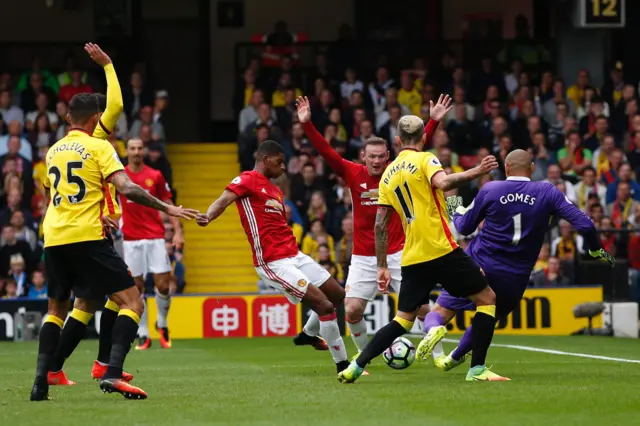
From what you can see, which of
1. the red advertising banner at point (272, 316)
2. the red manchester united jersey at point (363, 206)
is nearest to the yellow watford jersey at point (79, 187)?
the red manchester united jersey at point (363, 206)

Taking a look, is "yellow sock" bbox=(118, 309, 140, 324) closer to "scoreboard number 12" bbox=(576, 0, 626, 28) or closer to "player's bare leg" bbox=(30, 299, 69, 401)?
"player's bare leg" bbox=(30, 299, 69, 401)

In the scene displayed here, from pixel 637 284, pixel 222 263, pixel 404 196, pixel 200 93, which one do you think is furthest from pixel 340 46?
pixel 404 196

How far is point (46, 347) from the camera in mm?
10484

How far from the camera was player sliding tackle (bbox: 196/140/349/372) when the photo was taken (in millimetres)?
12297

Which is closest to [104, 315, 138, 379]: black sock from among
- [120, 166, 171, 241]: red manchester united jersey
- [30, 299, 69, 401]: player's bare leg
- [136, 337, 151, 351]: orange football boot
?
[30, 299, 69, 401]: player's bare leg

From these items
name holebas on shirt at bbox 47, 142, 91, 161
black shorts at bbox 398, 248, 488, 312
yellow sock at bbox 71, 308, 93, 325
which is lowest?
yellow sock at bbox 71, 308, 93, 325

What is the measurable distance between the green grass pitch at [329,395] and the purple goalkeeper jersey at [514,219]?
102cm

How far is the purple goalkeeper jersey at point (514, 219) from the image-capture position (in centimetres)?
1146

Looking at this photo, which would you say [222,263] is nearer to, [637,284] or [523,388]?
[637,284]

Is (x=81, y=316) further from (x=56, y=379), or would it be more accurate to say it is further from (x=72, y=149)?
(x=72, y=149)

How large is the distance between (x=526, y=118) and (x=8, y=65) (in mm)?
10175

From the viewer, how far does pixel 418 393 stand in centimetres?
1007

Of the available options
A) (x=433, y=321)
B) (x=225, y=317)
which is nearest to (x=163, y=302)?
(x=225, y=317)

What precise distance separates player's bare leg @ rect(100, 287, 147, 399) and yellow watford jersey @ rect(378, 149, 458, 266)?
7.30 feet
